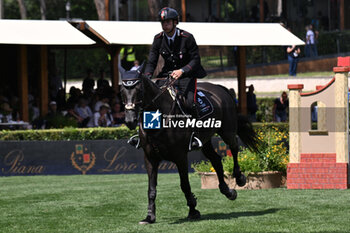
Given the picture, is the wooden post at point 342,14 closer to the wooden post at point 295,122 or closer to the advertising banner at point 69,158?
the advertising banner at point 69,158

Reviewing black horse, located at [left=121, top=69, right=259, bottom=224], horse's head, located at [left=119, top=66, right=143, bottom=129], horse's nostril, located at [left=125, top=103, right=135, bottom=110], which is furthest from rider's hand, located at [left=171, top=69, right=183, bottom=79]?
horse's nostril, located at [left=125, top=103, right=135, bottom=110]

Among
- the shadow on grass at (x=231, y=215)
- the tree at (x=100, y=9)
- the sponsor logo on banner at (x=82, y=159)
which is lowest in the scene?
the sponsor logo on banner at (x=82, y=159)

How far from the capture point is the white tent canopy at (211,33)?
22.1 m

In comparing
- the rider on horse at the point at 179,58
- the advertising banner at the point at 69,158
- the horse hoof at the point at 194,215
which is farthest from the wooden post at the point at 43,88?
the horse hoof at the point at 194,215

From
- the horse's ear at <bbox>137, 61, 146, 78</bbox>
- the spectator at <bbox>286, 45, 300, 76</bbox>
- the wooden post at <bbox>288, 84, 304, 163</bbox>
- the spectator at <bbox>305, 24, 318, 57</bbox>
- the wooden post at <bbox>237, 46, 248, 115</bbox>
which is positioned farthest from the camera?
the spectator at <bbox>305, 24, 318, 57</bbox>

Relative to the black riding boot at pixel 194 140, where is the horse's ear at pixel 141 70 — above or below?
above

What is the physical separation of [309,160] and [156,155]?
4.45 metres

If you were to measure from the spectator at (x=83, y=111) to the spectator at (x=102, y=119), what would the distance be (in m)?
0.16

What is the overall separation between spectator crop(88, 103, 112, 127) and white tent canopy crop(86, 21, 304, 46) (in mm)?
2001

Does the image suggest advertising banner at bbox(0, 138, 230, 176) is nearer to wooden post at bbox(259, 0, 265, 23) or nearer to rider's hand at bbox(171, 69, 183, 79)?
rider's hand at bbox(171, 69, 183, 79)

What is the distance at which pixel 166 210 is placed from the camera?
11.2m

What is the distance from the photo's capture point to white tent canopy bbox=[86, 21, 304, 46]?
2206 cm

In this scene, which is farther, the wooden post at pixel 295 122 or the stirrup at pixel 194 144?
the wooden post at pixel 295 122

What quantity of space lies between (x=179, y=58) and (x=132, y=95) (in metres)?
1.59
